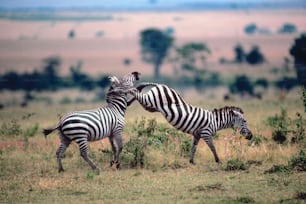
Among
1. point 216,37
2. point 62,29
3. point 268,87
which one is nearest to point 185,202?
point 268,87

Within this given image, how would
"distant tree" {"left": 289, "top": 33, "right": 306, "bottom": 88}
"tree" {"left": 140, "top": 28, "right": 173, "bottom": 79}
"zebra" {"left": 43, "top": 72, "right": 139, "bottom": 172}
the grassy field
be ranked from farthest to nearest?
"tree" {"left": 140, "top": 28, "right": 173, "bottom": 79} < "distant tree" {"left": 289, "top": 33, "right": 306, "bottom": 88} < "zebra" {"left": 43, "top": 72, "right": 139, "bottom": 172} < the grassy field

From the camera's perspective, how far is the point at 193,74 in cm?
4416

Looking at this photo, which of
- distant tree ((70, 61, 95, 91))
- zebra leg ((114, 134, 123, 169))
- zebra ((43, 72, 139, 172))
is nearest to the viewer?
zebra ((43, 72, 139, 172))

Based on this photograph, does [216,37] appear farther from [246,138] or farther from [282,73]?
[246,138]

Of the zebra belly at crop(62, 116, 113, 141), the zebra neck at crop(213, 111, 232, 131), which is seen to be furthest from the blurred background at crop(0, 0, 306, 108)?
the zebra belly at crop(62, 116, 113, 141)

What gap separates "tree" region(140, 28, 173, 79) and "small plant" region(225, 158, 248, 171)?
117 ft

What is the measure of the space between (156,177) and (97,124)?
123 centimetres

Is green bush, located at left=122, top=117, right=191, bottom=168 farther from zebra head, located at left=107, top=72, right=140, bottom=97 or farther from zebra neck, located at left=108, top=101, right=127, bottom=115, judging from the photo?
zebra head, located at left=107, top=72, right=140, bottom=97

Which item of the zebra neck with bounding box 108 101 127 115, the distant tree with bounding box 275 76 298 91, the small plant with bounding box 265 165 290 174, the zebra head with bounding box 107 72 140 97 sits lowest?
the small plant with bounding box 265 165 290 174

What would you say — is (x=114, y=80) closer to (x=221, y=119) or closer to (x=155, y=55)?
(x=221, y=119)

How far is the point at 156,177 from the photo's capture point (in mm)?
11781

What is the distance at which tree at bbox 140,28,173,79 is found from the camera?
161 feet

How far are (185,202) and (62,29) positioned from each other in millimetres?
76064

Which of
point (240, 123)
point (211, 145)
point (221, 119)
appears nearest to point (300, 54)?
point (240, 123)
